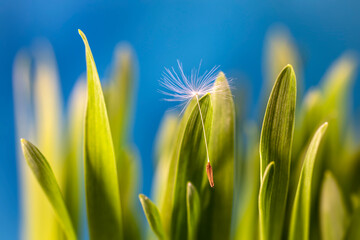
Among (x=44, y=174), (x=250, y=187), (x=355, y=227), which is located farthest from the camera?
(x=250, y=187)

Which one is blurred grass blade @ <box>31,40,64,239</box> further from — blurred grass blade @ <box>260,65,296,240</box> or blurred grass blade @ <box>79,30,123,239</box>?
blurred grass blade @ <box>260,65,296,240</box>

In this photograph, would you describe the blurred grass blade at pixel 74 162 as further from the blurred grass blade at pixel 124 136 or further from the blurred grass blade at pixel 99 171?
the blurred grass blade at pixel 99 171

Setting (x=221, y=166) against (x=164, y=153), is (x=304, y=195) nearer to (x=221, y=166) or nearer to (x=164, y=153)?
(x=221, y=166)

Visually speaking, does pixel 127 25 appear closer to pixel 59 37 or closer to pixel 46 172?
pixel 59 37

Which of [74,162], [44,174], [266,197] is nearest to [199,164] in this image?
[266,197]

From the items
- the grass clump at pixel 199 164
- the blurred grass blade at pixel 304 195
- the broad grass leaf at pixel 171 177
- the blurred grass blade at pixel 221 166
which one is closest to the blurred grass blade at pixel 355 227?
the grass clump at pixel 199 164

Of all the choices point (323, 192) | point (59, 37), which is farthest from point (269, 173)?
point (59, 37)
